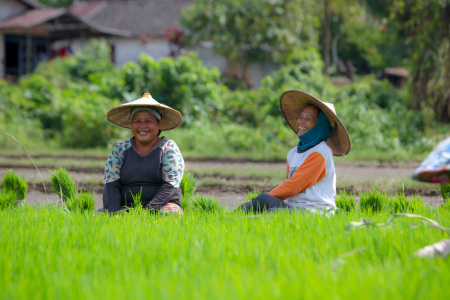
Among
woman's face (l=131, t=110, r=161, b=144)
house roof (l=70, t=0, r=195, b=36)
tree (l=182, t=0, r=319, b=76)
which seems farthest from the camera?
house roof (l=70, t=0, r=195, b=36)

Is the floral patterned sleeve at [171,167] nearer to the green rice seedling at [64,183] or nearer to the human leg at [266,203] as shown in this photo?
the human leg at [266,203]

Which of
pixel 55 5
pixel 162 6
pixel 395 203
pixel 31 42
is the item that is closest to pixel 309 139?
pixel 395 203

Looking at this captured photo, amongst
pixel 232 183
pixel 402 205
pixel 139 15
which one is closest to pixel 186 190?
pixel 402 205

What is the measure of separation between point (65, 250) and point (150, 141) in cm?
171

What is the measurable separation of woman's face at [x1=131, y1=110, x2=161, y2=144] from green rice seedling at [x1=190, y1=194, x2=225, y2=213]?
73 cm

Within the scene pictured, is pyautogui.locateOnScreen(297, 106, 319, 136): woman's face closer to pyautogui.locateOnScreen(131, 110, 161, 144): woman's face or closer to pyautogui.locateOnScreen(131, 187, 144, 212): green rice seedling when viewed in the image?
pyautogui.locateOnScreen(131, 110, 161, 144): woman's face

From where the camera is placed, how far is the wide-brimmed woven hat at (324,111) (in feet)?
15.2

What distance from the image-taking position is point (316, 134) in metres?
4.61

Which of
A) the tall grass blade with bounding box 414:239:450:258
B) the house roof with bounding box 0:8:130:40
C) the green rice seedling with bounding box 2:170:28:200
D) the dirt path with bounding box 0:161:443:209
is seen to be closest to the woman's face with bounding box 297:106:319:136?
the dirt path with bounding box 0:161:443:209

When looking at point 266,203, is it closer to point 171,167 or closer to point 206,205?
point 206,205

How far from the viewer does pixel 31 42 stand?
1171 inches

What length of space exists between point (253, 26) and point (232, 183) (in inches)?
733

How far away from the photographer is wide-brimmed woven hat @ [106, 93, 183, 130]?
4887 mm

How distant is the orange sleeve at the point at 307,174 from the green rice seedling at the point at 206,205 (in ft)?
2.10
